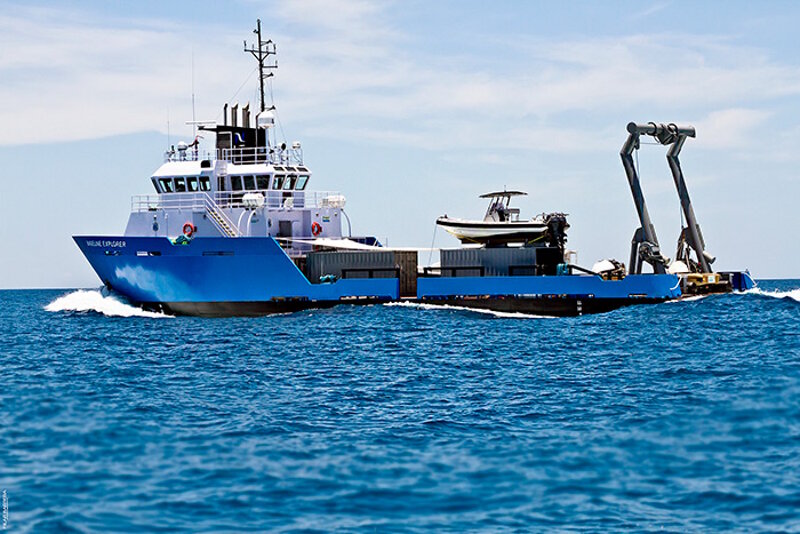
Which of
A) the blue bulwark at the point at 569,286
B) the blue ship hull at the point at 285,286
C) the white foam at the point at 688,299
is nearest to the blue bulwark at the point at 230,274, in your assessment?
the blue ship hull at the point at 285,286

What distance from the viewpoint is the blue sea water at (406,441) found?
34.4 feet

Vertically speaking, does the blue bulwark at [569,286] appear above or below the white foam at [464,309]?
above

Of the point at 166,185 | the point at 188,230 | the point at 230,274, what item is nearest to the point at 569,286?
the point at 230,274

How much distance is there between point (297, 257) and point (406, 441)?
3325cm

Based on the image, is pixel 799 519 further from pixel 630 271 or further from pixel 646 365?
pixel 630 271

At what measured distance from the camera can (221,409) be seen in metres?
16.6

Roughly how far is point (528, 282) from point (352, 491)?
3201 cm

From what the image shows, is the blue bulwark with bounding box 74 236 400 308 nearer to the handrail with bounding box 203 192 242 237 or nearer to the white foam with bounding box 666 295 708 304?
the handrail with bounding box 203 192 242 237

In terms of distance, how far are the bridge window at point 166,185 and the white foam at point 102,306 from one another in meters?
5.88

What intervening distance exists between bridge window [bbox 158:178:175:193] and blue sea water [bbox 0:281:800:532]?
23.0 meters

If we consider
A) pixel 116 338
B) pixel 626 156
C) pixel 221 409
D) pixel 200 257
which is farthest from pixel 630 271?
pixel 221 409

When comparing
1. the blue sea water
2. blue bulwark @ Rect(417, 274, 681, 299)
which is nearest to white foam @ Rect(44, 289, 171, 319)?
blue bulwark @ Rect(417, 274, 681, 299)

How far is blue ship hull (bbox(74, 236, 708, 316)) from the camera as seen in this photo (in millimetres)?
42438

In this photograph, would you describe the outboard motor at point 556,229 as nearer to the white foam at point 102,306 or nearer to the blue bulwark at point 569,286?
the blue bulwark at point 569,286
